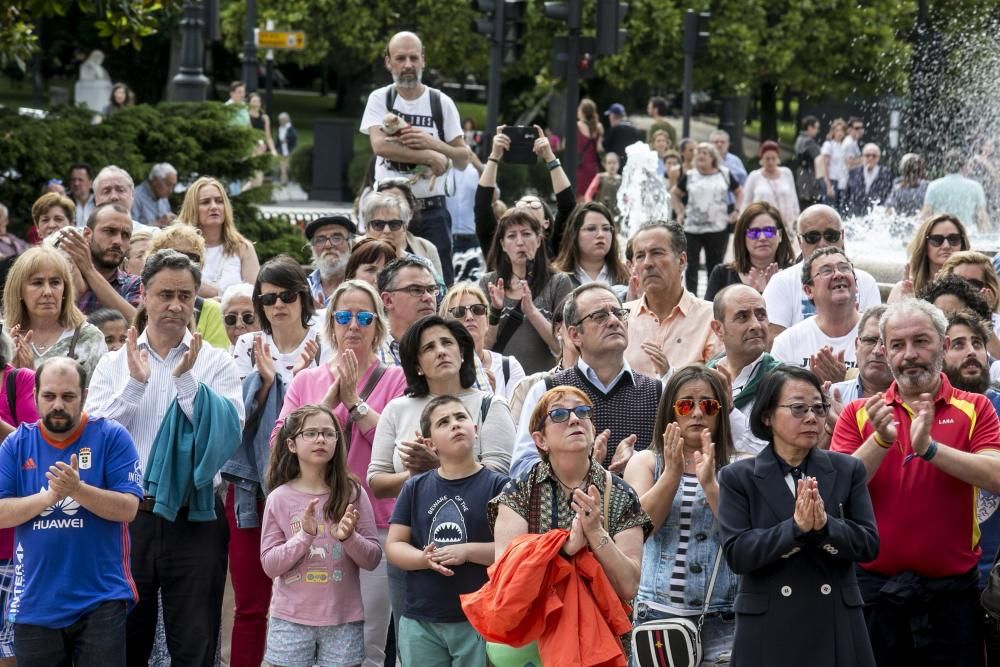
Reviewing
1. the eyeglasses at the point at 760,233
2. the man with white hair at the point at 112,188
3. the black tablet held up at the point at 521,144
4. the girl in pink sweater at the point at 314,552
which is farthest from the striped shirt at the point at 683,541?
the man with white hair at the point at 112,188

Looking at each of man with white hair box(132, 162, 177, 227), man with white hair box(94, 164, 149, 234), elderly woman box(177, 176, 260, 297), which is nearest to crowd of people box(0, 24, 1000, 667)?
elderly woman box(177, 176, 260, 297)

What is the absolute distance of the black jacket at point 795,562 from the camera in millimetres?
5984

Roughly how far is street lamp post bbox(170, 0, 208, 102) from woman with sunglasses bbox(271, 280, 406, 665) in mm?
11360

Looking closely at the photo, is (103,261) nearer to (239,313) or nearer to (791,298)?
(239,313)

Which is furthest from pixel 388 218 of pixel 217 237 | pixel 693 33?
pixel 693 33

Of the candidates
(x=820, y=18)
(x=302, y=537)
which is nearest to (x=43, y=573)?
(x=302, y=537)

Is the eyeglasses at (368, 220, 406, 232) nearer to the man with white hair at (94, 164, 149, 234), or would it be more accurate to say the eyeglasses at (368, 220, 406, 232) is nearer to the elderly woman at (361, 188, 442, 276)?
the elderly woman at (361, 188, 442, 276)

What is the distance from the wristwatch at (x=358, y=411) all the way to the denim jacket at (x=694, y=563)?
1740 millimetres

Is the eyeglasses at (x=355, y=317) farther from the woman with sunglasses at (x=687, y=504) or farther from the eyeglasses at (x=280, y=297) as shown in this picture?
the woman with sunglasses at (x=687, y=504)

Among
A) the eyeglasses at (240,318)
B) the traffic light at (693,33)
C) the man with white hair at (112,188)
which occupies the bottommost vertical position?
the eyeglasses at (240,318)

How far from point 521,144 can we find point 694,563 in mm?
5653

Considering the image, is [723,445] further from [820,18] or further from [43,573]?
[820,18]

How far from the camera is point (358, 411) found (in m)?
7.80

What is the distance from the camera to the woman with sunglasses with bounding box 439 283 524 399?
811 cm
